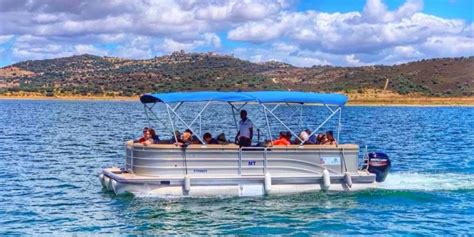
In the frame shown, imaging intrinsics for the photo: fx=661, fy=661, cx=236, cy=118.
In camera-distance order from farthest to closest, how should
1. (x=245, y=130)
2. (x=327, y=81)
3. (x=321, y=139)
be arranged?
1. (x=327, y=81)
2. (x=321, y=139)
3. (x=245, y=130)

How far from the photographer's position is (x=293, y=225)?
1819 cm

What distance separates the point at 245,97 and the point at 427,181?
874 cm

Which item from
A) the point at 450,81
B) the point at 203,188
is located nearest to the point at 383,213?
the point at 203,188

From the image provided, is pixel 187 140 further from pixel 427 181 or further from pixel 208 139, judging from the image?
pixel 427 181

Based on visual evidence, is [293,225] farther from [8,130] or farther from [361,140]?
[8,130]

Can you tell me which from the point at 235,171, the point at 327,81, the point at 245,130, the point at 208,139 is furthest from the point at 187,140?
the point at 327,81

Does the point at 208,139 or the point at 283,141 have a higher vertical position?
the point at 208,139

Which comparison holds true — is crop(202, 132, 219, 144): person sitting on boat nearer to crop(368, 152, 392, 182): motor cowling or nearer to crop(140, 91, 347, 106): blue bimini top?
crop(140, 91, 347, 106): blue bimini top

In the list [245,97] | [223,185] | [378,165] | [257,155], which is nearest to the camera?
[223,185]

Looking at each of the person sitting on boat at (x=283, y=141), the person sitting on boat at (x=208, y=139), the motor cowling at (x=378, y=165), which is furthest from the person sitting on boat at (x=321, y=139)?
the person sitting on boat at (x=208, y=139)

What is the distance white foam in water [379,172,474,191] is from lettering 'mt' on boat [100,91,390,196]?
5.06 ft

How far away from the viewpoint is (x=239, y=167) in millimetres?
21344

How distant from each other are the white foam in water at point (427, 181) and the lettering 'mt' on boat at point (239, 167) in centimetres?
154

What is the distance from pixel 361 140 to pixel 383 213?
2763 centimetres
